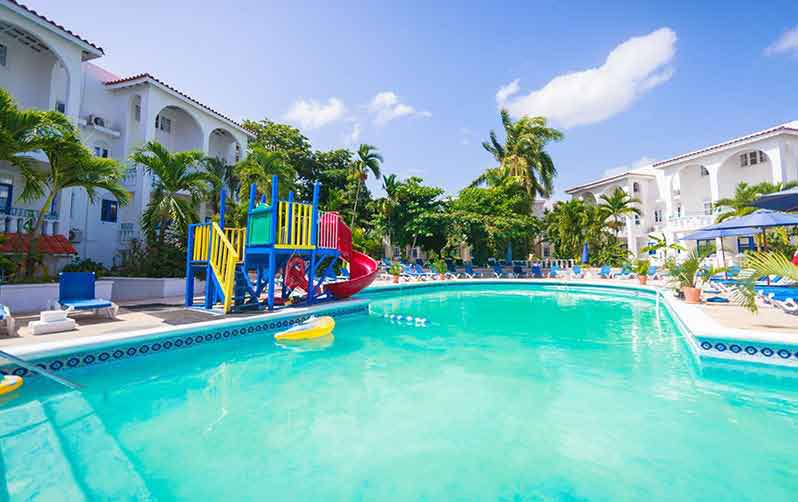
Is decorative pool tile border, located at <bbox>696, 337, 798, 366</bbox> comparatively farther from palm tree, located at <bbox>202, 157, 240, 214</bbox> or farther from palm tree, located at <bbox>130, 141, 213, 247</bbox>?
palm tree, located at <bbox>202, 157, 240, 214</bbox>

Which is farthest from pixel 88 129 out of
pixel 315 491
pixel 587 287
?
pixel 587 287

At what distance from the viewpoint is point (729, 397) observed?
4.84 m

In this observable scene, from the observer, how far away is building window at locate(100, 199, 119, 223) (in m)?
15.5

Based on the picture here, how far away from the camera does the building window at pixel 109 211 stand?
15539 mm

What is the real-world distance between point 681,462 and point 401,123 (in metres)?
18.8

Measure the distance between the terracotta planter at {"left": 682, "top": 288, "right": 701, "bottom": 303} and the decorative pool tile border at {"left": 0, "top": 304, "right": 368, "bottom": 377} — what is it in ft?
34.3

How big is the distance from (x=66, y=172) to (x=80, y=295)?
3348 millimetres

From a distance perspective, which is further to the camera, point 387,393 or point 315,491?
point 387,393

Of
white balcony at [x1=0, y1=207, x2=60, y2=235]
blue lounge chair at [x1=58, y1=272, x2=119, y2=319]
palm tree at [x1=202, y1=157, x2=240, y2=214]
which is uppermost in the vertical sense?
palm tree at [x1=202, y1=157, x2=240, y2=214]

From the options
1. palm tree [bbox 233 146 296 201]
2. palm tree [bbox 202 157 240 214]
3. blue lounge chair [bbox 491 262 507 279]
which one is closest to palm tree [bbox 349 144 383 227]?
palm tree [bbox 202 157 240 214]

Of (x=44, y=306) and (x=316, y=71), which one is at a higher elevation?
(x=316, y=71)

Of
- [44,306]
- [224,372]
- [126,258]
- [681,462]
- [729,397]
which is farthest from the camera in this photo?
[126,258]

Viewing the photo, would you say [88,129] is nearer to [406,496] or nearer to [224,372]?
[224,372]

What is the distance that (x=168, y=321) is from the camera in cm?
766
